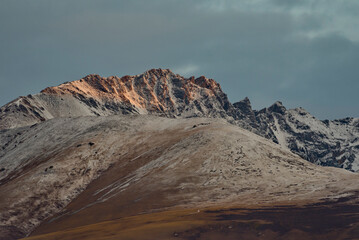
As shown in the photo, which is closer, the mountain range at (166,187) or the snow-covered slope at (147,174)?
the mountain range at (166,187)

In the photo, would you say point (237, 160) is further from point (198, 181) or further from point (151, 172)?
point (151, 172)

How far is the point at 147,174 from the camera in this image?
94688 mm

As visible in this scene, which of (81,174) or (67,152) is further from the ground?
(67,152)

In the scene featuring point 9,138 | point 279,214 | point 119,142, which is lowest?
point 279,214

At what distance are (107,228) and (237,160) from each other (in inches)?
1715

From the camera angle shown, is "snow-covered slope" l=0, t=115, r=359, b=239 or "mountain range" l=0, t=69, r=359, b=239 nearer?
"mountain range" l=0, t=69, r=359, b=239

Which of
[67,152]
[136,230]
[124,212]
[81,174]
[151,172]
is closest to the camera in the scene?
[136,230]

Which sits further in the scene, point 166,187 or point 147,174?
point 147,174

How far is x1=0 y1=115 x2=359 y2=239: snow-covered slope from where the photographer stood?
75.9 m

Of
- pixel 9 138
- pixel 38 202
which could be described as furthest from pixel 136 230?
pixel 9 138

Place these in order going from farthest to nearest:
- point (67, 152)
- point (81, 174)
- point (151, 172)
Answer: point (67, 152) → point (81, 174) → point (151, 172)

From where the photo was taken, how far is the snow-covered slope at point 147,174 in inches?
2987

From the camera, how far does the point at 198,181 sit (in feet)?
278

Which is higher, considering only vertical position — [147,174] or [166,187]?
[147,174]
